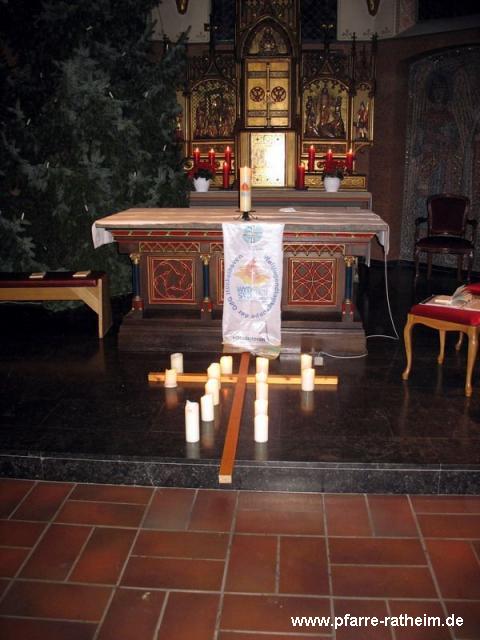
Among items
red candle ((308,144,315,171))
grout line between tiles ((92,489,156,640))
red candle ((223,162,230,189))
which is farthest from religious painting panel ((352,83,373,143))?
grout line between tiles ((92,489,156,640))

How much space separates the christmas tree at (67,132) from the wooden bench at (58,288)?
1.46 metres

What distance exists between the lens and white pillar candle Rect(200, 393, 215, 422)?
14.0ft

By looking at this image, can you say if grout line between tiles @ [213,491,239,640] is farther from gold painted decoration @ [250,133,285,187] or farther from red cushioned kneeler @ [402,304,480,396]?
gold painted decoration @ [250,133,285,187]

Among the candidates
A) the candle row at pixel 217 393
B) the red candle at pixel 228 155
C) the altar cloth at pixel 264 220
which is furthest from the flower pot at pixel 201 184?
the candle row at pixel 217 393

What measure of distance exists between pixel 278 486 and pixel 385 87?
7911 mm

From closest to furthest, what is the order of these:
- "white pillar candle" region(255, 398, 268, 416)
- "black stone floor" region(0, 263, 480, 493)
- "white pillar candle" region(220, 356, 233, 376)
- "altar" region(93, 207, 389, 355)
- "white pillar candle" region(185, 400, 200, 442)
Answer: "black stone floor" region(0, 263, 480, 493) < "white pillar candle" region(185, 400, 200, 442) < "white pillar candle" region(255, 398, 268, 416) < "white pillar candle" region(220, 356, 233, 376) < "altar" region(93, 207, 389, 355)

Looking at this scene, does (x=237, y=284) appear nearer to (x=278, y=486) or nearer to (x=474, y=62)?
(x=278, y=486)

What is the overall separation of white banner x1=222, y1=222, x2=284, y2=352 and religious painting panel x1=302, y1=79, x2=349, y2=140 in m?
4.79

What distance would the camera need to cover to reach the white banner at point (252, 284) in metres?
5.47

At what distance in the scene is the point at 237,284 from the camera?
5.60 m

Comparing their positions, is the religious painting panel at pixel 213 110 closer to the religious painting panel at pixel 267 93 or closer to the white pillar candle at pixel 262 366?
the religious painting panel at pixel 267 93

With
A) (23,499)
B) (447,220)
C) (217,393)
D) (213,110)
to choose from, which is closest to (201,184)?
(213,110)

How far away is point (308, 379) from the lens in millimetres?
4820

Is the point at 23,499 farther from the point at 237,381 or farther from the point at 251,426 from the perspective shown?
the point at 237,381
